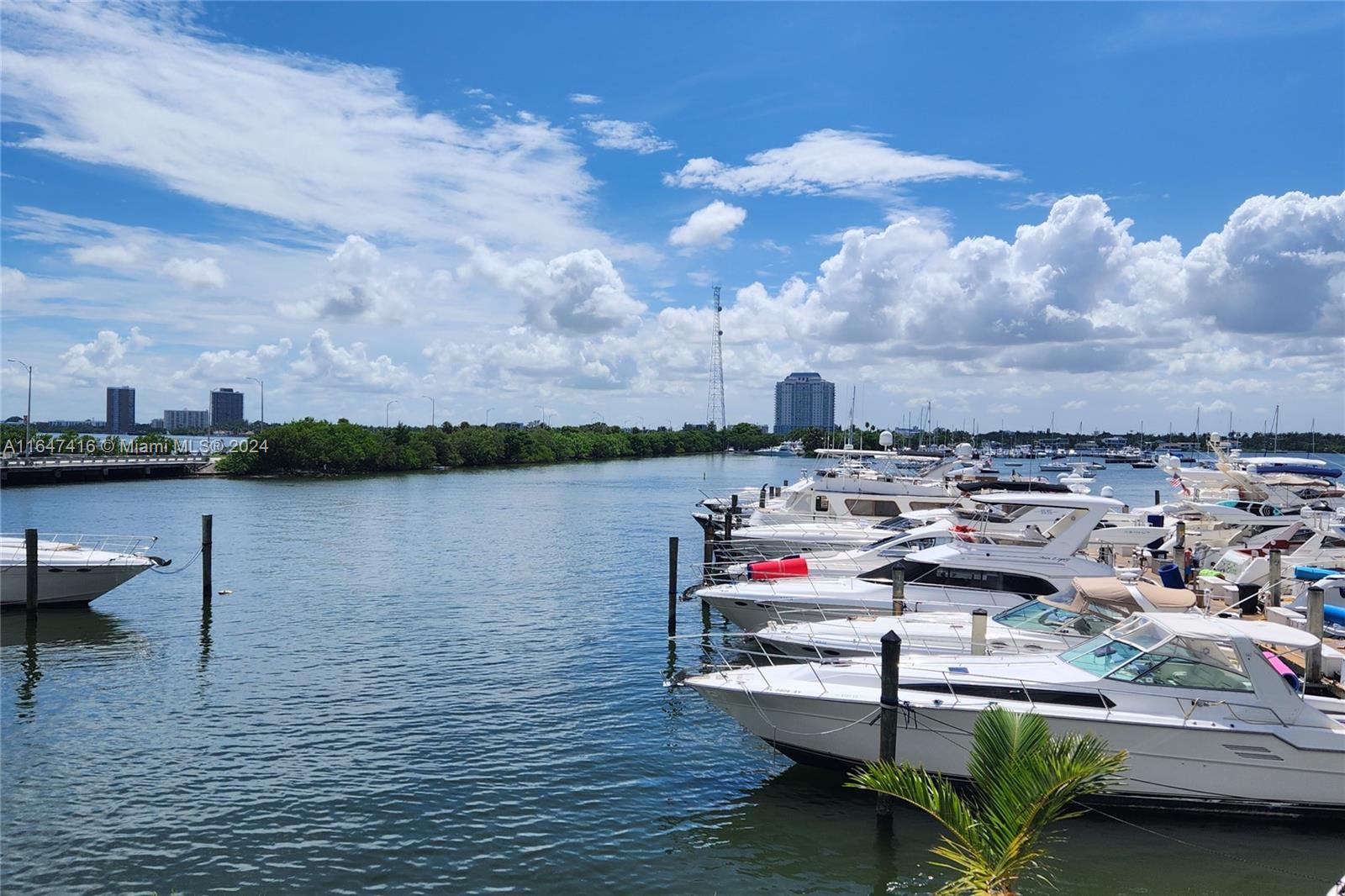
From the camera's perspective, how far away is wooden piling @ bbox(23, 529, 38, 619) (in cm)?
2856

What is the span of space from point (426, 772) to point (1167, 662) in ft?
42.1

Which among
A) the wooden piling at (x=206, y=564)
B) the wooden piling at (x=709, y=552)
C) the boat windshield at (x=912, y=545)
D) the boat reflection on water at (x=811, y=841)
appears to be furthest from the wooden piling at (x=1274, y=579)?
the wooden piling at (x=206, y=564)

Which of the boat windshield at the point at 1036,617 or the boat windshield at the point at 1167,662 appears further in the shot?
the boat windshield at the point at 1036,617

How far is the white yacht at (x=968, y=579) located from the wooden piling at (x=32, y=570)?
2079 centimetres

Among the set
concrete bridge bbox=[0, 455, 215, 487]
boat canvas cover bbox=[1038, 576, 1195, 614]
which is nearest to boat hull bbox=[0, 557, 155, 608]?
boat canvas cover bbox=[1038, 576, 1195, 614]

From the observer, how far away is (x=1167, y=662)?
1518cm

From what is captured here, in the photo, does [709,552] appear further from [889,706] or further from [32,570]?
[889,706]

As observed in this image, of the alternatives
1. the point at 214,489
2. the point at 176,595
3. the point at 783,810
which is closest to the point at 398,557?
the point at 176,595

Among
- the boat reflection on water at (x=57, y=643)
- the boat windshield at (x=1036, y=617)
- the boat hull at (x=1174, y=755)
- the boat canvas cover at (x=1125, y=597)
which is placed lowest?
the boat reflection on water at (x=57, y=643)

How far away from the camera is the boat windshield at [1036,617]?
19266mm

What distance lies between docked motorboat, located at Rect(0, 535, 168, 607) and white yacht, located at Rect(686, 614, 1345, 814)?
2417 cm

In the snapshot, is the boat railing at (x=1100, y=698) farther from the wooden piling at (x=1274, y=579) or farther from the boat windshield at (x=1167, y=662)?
the wooden piling at (x=1274, y=579)

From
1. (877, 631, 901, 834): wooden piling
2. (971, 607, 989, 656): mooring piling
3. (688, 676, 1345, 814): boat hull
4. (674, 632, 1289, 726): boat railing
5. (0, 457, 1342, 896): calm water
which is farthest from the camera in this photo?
(971, 607, 989, 656): mooring piling

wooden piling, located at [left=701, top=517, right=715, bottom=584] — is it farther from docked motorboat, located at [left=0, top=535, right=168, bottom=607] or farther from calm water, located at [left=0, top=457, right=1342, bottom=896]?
docked motorboat, located at [left=0, top=535, right=168, bottom=607]
